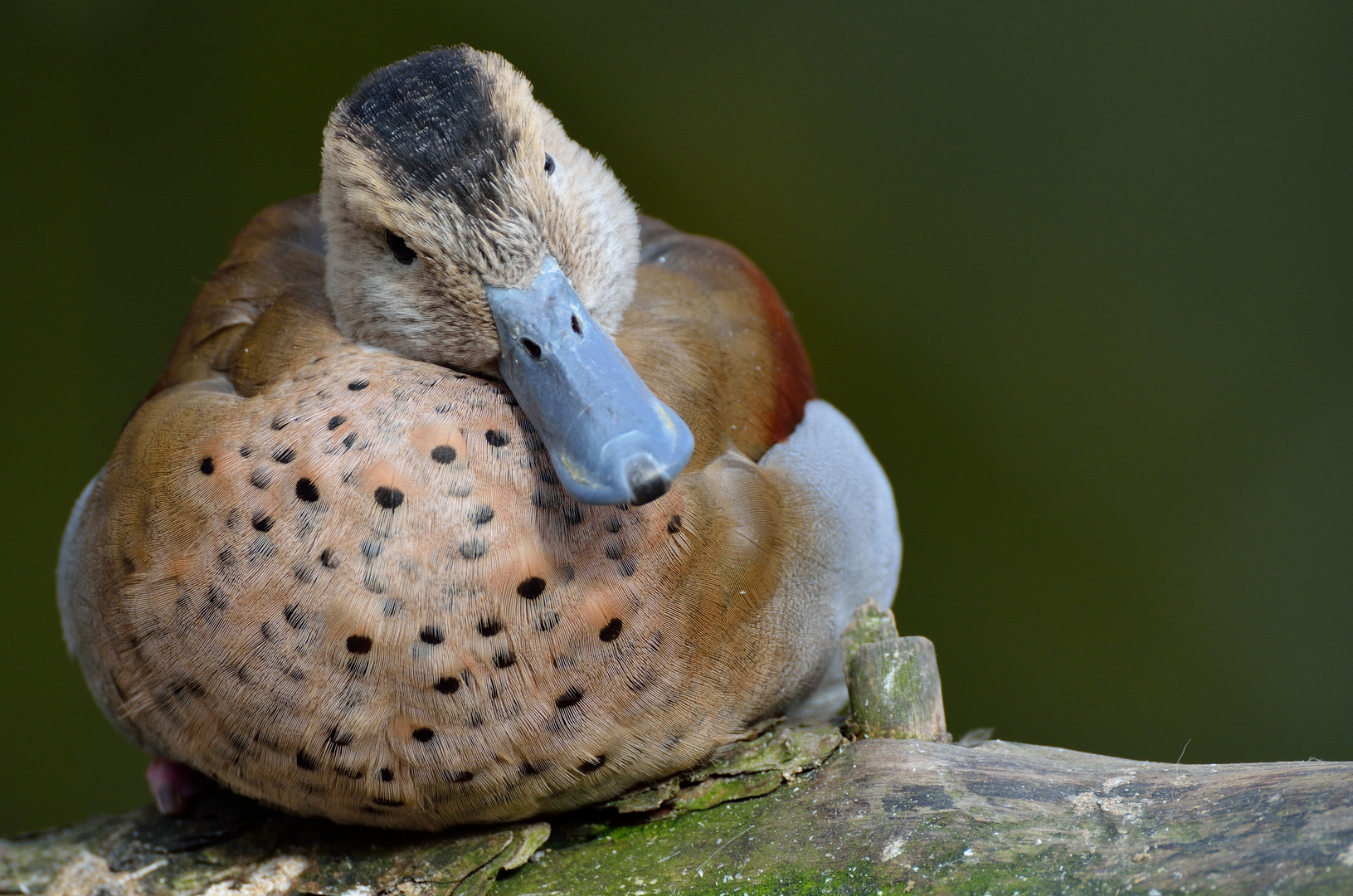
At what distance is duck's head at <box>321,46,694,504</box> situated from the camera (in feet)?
3.28

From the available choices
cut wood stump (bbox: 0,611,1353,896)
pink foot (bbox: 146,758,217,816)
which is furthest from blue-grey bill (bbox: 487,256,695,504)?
pink foot (bbox: 146,758,217,816)

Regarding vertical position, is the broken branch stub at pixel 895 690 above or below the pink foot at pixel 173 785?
above

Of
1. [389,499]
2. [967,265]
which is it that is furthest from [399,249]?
[967,265]

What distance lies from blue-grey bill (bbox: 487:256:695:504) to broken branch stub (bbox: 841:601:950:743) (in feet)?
1.19

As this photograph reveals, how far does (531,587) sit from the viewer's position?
3.27ft

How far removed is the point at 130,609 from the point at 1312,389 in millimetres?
2587

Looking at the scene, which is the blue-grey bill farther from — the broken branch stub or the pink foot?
the pink foot

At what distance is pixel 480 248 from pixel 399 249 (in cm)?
11

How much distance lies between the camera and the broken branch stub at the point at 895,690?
46.4 inches

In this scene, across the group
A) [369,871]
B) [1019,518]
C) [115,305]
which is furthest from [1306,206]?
[115,305]

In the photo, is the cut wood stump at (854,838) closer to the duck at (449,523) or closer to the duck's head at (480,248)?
the duck at (449,523)

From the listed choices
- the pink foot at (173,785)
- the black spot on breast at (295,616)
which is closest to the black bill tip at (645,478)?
the black spot on breast at (295,616)

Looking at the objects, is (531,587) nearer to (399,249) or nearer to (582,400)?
(582,400)

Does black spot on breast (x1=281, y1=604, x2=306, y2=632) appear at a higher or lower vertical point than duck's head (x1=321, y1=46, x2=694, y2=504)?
lower
